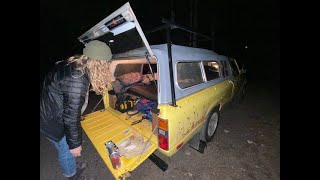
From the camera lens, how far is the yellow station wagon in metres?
2.33

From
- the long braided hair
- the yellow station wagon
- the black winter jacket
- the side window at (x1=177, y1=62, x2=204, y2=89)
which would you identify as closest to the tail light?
the yellow station wagon

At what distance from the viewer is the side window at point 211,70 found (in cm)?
377

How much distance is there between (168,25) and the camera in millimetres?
2418

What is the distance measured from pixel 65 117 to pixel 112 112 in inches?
79.5

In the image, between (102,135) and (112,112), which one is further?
(112,112)

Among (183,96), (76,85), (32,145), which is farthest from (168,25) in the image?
(32,145)

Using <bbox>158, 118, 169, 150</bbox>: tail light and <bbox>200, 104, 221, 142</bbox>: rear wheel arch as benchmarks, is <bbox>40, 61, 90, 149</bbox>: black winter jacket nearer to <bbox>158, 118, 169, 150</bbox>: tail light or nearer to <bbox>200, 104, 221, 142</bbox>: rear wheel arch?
<bbox>158, 118, 169, 150</bbox>: tail light

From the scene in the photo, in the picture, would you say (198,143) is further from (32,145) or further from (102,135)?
(32,145)

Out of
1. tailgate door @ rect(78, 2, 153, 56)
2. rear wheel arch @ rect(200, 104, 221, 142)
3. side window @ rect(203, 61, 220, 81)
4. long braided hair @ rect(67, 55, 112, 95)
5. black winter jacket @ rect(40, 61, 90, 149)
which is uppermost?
tailgate door @ rect(78, 2, 153, 56)

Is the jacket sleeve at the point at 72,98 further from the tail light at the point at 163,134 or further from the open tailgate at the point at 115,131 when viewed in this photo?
the tail light at the point at 163,134

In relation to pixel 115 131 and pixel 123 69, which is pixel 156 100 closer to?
pixel 115 131

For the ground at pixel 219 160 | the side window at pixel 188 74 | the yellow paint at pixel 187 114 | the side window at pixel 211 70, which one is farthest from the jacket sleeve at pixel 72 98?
the side window at pixel 211 70

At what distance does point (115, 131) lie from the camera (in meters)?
3.27

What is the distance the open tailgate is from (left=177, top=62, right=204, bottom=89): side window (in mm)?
1085
